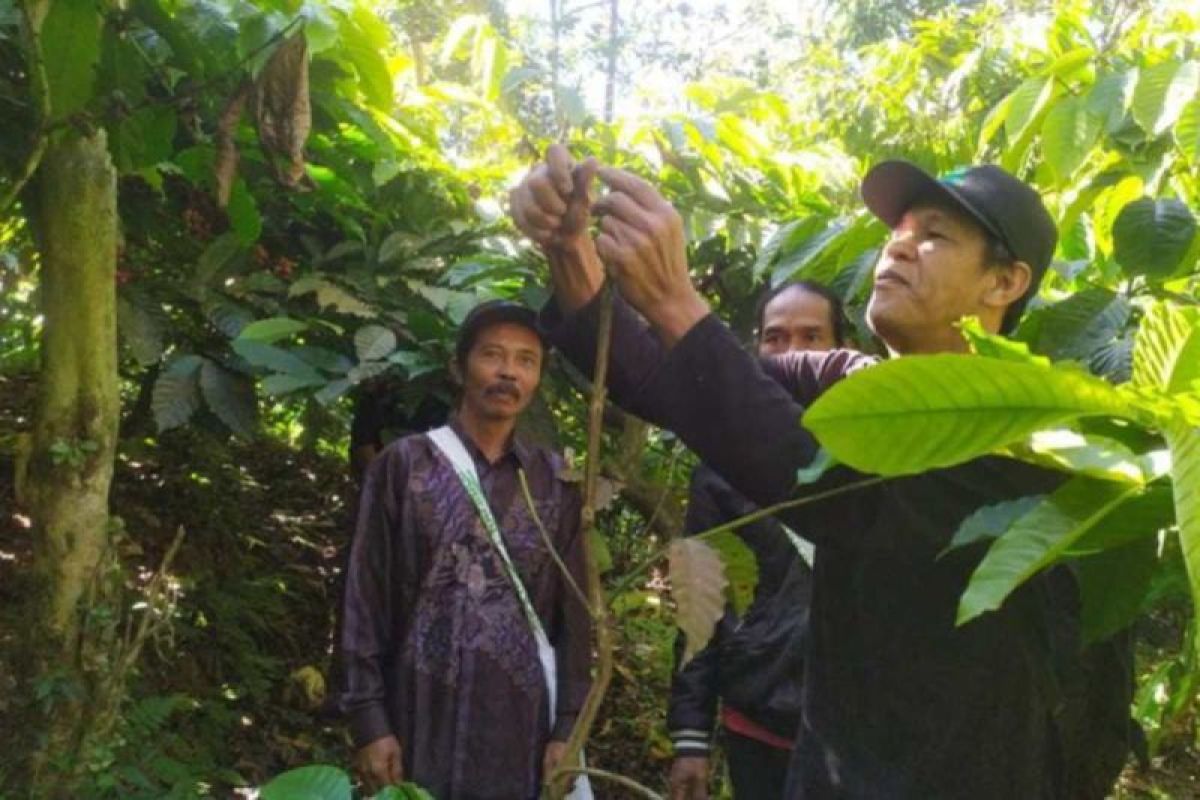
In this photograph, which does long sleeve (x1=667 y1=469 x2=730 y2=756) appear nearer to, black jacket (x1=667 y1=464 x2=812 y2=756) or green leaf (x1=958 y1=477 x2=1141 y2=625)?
black jacket (x1=667 y1=464 x2=812 y2=756)

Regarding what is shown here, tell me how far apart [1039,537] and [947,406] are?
0.35 ft

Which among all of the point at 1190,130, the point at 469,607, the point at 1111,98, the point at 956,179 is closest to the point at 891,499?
the point at 956,179

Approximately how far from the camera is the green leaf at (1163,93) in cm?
172

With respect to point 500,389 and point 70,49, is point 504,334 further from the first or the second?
point 70,49

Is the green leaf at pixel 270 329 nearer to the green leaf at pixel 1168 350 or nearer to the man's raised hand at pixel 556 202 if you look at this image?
the man's raised hand at pixel 556 202

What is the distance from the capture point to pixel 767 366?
1.53m

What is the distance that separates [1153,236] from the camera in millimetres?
1652

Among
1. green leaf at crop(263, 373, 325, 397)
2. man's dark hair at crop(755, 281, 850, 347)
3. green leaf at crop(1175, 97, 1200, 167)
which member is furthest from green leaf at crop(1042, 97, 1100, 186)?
green leaf at crop(263, 373, 325, 397)

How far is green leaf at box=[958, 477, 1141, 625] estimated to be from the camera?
2.41 ft

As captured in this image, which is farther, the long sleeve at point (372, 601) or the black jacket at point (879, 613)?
the long sleeve at point (372, 601)

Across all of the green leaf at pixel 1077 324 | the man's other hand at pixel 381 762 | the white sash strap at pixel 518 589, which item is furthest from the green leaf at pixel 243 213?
the green leaf at pixel 1077 324

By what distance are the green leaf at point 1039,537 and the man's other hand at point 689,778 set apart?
1.70 meters

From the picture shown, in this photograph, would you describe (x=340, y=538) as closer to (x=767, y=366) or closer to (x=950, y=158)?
(x=950, y=158)

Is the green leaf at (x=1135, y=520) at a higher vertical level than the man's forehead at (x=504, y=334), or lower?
lower
